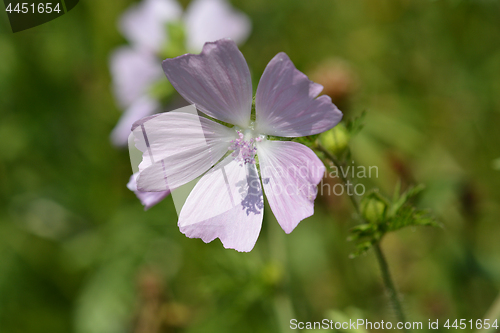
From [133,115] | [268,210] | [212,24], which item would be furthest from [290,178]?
[212,24]

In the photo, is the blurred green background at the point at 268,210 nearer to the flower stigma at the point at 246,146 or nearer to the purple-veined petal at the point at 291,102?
the flower stigma at the point at 246,146

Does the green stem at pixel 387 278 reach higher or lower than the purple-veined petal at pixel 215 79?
lower

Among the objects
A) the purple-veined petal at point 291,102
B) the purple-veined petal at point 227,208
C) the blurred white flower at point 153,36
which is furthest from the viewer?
the blurred white flower at point 153,36

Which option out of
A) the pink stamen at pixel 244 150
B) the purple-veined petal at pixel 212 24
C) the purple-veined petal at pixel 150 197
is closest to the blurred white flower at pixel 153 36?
the purple-veined petal at pixel 212 24

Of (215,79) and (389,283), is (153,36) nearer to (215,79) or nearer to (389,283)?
(215,79)

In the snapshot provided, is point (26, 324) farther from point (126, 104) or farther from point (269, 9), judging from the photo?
point (269, 9)

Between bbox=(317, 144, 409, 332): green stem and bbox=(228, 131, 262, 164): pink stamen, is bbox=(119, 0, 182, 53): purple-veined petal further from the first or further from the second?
bbox=(317, 144, 409, 332): green stem

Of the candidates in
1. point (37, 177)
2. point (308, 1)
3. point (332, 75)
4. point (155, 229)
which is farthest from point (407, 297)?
point (37, 177)
